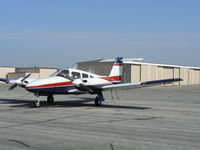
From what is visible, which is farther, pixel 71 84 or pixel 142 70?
pixel 142 70

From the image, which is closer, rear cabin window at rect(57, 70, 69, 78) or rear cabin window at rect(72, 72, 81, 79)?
rear cabin window at rect(57, 70, 69, 78)

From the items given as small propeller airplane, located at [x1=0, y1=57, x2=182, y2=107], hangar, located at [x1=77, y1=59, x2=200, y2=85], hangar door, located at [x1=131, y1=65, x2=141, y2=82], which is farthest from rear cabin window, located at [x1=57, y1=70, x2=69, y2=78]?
hangar door, located at [x1=131, y1=65, x2=141, y2=82]

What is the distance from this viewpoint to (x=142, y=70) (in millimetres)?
60750

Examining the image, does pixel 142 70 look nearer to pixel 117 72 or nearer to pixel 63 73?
pixel 117 72

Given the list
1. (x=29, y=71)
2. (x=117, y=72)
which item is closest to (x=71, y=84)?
(x=117, y=72)

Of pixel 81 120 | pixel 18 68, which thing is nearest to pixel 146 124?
pixel 81 120

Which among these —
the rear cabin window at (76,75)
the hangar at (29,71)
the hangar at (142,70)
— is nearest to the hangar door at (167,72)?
the hangar at (142,70)

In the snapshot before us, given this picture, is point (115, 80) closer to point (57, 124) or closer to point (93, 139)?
point (57, 124)

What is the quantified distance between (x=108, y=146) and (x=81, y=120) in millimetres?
4783

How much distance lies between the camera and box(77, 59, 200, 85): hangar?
57875 millimetres

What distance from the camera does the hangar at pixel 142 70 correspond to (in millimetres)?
57875

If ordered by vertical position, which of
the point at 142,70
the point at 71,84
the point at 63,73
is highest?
the point at 142,70

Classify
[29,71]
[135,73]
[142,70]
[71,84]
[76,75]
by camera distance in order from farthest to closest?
[29,71] → [142,70] → [135,73] → [76,75] → [71,84]

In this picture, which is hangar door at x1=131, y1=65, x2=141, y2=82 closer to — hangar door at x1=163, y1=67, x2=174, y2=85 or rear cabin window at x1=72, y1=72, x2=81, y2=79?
hangar door at x1=163, y1=67, x2=174, y2=85
